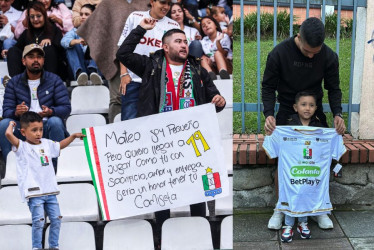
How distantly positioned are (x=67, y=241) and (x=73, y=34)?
101 centimetres

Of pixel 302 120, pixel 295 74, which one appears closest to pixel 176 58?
pixel 295 74

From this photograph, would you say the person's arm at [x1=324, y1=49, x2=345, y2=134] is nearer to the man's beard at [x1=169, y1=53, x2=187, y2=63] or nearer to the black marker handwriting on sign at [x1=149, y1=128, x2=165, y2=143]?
the man's beard at [x1=169, y1=53, x2=187, y2=63]

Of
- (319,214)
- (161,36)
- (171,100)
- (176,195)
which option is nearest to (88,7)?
(161,36)

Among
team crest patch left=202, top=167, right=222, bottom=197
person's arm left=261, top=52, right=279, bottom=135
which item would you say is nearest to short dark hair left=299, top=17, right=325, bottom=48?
person's arm left=261, top=52, right=279, bottom=135

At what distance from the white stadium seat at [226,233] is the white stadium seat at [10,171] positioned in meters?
1.02

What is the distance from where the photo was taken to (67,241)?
2816mm

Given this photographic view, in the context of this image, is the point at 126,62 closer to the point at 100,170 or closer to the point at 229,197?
the point at 100,170

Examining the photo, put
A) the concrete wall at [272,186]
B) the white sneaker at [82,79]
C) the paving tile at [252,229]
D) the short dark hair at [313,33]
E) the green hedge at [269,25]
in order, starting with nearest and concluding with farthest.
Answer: the white sneaker at [82,79], the short dark hair at [313,33], the paving tile at [252,229], the concrete wall at [272,186], the green hedge at [269,25]

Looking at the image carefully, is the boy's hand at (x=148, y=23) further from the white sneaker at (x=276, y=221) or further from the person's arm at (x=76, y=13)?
the white sneaker at (x=276, y=221)

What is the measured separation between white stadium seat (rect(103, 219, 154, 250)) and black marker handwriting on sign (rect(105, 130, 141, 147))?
1.27 feet

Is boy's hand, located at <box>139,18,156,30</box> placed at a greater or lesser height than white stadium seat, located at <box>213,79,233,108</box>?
greater

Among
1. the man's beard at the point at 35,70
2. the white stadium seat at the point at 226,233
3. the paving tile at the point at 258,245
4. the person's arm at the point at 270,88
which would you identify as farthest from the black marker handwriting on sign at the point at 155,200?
the person's arm at the point at 270,88

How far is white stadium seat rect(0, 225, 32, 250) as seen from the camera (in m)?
2.77

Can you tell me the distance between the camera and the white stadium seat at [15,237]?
9.09 feet
